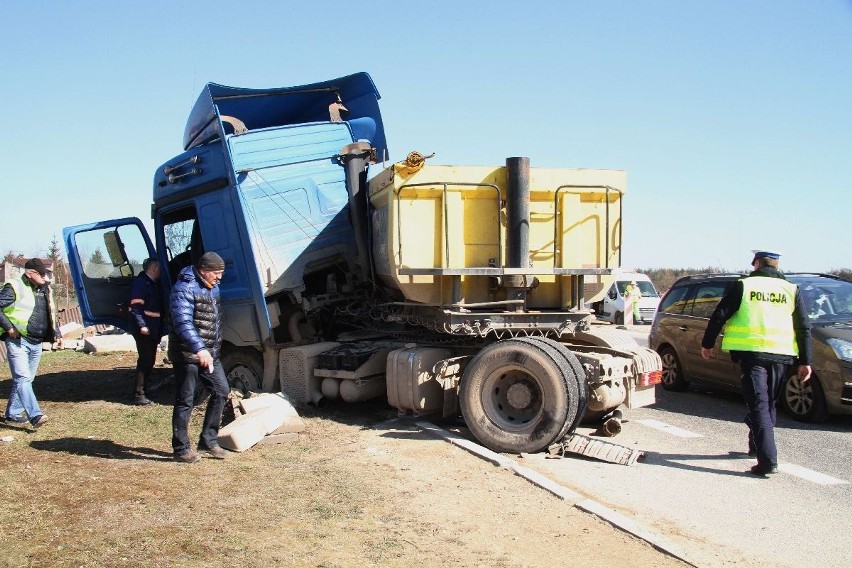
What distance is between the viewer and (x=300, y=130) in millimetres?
8672

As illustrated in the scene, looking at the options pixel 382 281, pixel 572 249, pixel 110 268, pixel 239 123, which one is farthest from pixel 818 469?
pixel 110 268

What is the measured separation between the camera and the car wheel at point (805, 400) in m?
7.82

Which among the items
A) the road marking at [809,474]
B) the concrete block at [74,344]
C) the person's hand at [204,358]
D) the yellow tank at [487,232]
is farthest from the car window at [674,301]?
the concrete block at [74,344]

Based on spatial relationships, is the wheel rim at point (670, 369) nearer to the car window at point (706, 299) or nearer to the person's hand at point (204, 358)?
the car window at point (706, 299)

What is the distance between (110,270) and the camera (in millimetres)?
10023

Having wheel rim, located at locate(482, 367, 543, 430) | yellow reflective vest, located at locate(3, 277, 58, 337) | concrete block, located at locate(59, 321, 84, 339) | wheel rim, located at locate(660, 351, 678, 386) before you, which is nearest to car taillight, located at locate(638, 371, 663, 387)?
wheel rim, located at locate(482, 367, 543, 430)

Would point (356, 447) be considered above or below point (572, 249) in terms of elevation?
below

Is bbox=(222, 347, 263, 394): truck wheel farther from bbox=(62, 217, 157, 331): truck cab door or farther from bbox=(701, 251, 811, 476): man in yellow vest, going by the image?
bbox=(701, 251, 811, 476): man in yellow vest

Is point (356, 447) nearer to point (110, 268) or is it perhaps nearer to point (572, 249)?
point (572, 249)

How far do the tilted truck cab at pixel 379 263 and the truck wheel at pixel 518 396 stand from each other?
0.01 meters

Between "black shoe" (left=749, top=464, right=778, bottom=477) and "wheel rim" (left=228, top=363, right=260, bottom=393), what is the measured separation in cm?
565

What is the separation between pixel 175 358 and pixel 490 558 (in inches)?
132

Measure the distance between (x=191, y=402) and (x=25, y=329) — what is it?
2.52 m

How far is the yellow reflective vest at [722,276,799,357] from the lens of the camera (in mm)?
6254
